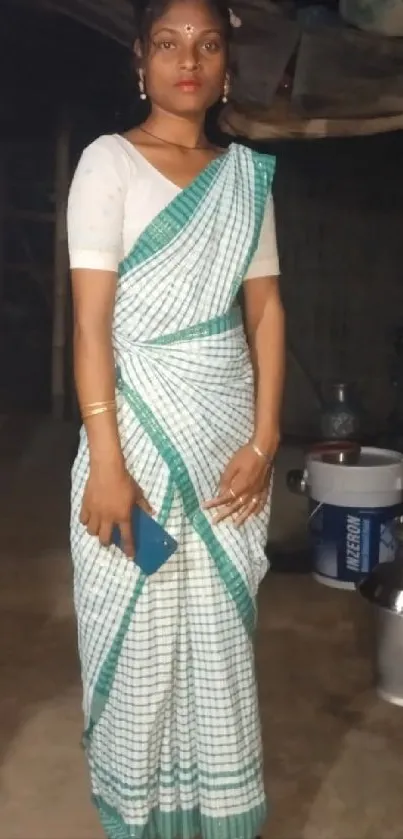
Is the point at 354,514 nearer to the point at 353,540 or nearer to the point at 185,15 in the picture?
the point at 353,540

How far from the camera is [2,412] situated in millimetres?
3760

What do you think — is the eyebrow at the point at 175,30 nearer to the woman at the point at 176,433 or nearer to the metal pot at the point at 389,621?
the woman at the point at 176,433

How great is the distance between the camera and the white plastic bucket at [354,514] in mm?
2121

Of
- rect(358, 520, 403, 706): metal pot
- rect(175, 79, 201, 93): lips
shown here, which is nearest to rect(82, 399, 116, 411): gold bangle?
rect(175, 79, 201, 93): lips

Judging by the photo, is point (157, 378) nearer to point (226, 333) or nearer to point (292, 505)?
point (226, 333)

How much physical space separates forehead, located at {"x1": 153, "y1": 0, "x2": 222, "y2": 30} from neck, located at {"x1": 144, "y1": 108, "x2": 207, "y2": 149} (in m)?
0.09

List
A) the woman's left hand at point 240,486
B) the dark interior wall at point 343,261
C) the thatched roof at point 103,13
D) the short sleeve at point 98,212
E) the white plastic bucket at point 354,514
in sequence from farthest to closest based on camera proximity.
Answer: the dark interior wall at point 343,261 < the thatched roof at point 103,13 < the white plastic bucket at point 354,514 < the woman's left hand at point 240,486 < the short sleeve at point 98,212

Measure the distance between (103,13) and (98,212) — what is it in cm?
178

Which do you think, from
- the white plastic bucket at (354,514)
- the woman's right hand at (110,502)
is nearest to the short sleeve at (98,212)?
the woman's right hand at (110,502)

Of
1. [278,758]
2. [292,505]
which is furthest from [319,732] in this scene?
[292,505]

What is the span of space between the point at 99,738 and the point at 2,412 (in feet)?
8.93

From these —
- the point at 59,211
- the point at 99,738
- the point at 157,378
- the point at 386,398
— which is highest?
the point at 59,211

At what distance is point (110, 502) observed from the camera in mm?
1014

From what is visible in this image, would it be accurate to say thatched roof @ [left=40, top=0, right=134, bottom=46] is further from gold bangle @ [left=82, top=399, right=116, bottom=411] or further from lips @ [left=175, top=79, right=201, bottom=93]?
gold bangle @ [left=82, top=399, right=116, bottom=411]
